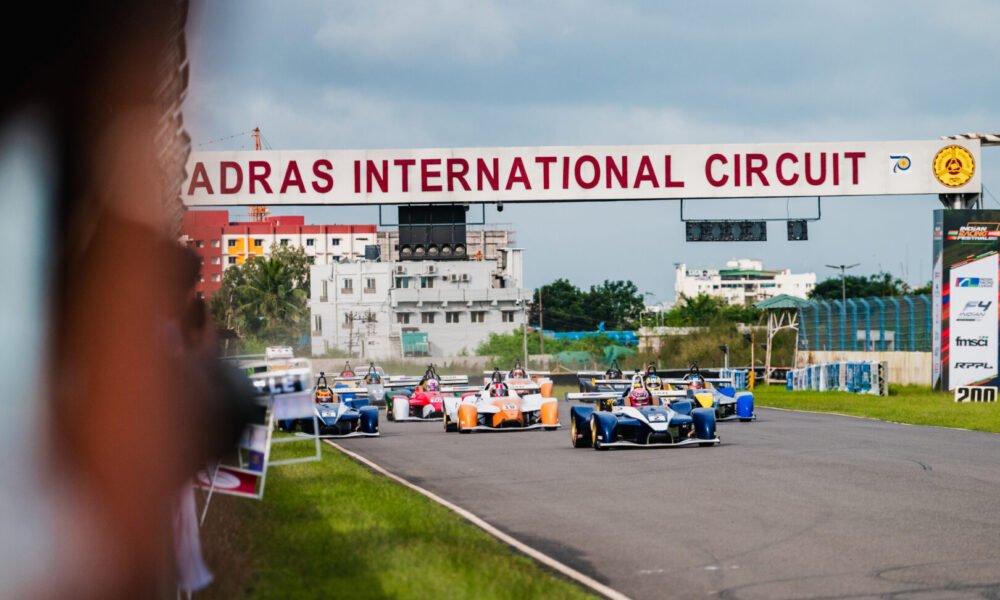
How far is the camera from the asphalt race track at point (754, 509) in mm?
9195

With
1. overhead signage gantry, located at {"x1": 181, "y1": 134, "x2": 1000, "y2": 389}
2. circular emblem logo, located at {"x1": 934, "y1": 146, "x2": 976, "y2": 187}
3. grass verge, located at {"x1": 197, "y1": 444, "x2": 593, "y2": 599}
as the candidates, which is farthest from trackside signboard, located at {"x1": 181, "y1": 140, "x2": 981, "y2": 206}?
grass verge, located at {"x1": 197, "y1": 444, "x2": 593, "y2": 599}

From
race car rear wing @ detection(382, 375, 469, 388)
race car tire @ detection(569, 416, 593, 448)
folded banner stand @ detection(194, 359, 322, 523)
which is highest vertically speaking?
folded banner stand @ detection(194, 359, 322, 523)

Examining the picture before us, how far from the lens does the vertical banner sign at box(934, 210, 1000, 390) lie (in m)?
38.0

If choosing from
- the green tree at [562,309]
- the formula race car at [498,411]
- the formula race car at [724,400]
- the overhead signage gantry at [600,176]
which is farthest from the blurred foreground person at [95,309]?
the green tree at [562,309]

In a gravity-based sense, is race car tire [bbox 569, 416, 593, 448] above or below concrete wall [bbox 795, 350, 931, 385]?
below

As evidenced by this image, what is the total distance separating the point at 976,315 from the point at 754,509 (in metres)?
27.7

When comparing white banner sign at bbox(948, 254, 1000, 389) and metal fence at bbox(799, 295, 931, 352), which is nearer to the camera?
white banner sign at bbox(948, 254, 1000, 389)

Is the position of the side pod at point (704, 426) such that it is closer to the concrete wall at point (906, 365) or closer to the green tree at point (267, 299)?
the green tree at point (267, 299)

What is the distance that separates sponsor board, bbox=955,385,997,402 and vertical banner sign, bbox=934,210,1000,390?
223mm

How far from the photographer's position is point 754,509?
13109 mm

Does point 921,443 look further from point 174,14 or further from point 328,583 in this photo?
point 174,14

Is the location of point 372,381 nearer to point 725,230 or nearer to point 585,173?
point 585,173

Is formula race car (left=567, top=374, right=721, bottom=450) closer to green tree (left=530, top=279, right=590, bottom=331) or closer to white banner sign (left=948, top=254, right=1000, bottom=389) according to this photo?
white banner sign (left=948, top=254, right=1000, bottom=389)

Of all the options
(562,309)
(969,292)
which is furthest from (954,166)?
(562,309)
